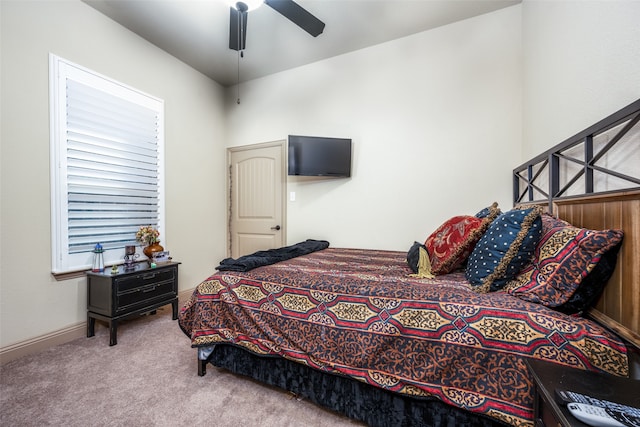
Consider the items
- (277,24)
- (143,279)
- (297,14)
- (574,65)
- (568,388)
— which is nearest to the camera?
(568,388)

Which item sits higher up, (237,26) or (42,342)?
(237,26)

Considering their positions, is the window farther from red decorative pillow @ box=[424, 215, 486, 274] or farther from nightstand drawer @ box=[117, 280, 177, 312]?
red decorative pillow @ box=[424, 215, 486, 274]

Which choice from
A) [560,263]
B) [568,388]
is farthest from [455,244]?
[568,388]

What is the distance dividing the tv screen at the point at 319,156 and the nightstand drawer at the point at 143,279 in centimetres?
171

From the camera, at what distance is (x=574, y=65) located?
4.90ft

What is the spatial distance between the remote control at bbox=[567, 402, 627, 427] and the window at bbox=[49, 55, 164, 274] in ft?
10.4

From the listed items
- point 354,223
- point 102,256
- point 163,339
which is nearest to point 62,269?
point 102,256

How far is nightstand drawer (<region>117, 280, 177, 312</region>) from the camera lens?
222cm

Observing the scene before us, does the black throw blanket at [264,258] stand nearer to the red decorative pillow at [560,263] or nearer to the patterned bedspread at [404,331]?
the patterned bedspread at [404,331]

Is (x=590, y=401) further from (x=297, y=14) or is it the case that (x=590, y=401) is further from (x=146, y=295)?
(x=146, y=295)

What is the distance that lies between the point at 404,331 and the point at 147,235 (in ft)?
8.81

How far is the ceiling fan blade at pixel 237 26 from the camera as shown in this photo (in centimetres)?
195

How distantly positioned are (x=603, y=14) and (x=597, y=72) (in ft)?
0.86

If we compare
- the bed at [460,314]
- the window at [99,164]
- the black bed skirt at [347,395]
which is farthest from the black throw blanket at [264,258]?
the window at [99,164]
